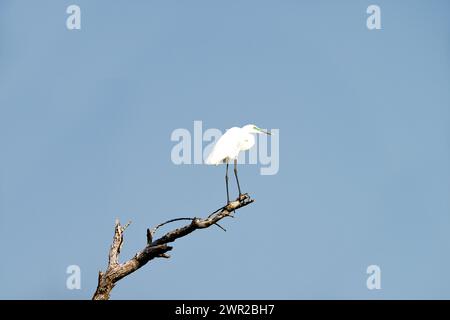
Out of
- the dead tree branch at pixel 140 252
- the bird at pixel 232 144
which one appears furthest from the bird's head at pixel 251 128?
the dead tree branch at pixel 140 252

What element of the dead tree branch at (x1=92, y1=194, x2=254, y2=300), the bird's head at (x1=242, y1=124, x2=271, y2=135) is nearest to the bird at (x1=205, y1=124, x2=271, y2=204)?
the bird's head at (x1=242, y1=124, x2=271, y2=135)

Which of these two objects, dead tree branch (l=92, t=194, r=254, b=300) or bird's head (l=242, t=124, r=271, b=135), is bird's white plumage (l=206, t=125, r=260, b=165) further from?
dead tree branch (l=92, t=194, r=254, b=300)

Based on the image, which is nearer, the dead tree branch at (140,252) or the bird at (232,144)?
the dead tree branch at (140,252)

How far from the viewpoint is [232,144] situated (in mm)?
19172

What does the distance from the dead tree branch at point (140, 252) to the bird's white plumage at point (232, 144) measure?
279cm

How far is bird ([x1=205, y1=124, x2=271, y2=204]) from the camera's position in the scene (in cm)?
1897

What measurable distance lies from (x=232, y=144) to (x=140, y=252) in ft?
14.1

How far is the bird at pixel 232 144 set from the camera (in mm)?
18969

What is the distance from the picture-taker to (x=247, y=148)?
768 inches

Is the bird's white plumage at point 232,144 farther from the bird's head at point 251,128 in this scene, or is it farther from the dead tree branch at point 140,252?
the dead tree branch at point 140,252
